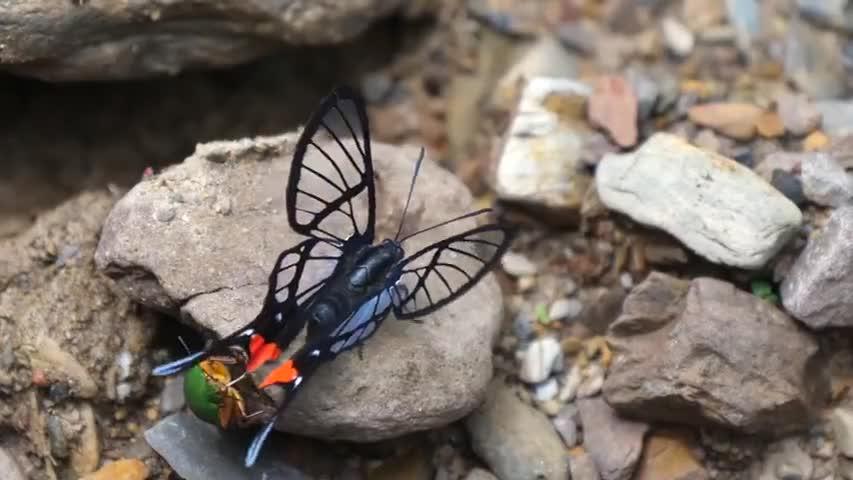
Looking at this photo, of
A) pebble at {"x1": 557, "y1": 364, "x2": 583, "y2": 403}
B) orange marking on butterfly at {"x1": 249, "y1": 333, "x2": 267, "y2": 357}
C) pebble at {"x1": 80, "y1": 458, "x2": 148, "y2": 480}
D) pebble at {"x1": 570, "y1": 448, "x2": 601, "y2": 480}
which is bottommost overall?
pebble at {"x1": 570, "y1": 448, "x2": 601, "y2": 480}

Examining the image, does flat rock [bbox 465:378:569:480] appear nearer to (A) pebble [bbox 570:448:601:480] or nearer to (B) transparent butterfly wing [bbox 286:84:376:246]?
(A) pebble [bbox 570:448:601:480]

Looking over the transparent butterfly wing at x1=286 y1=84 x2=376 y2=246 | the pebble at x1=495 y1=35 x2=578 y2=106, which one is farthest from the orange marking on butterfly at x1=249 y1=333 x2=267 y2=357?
the pebble at x1=495 y1=35 x2=578 y2=106

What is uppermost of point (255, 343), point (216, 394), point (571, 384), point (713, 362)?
point (255, 343)

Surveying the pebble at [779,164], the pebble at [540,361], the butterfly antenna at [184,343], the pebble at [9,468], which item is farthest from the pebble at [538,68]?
the pebble at [9,468]

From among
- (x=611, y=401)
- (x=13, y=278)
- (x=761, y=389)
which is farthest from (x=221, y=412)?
(x=761, y=389)

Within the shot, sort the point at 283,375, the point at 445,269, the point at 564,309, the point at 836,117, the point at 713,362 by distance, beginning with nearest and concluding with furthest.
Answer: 1. the point at 283,375
2. the point at 713,362
3. the point at 445,269
4. the point at 564,309
5. the point at 836,117

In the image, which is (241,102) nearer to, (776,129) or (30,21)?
(30,21)

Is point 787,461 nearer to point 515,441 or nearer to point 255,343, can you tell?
point 515,441

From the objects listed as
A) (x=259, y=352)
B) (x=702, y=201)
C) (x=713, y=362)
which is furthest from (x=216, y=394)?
(x=702, y=201)
